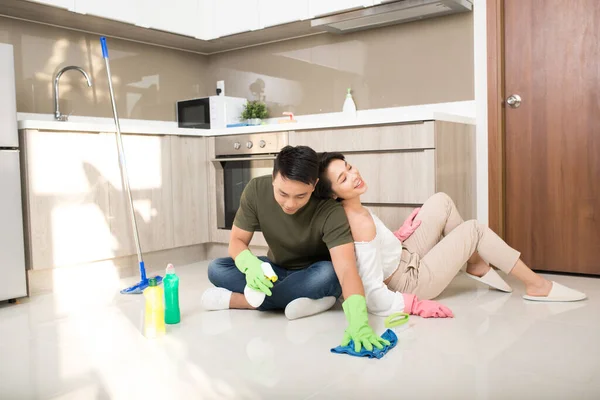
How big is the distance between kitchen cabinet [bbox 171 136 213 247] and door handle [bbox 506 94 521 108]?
188 centimetres

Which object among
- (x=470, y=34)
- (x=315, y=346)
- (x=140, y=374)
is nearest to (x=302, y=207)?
(x=315, y=346)

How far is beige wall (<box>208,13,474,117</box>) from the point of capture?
355cm

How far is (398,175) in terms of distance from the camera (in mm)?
3170

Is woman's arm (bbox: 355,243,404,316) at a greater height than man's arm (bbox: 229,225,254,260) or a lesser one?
lesser

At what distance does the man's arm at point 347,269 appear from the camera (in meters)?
2.11

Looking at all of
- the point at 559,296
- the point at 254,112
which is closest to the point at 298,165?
the point at 559,296

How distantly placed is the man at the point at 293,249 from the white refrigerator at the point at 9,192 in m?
0.99

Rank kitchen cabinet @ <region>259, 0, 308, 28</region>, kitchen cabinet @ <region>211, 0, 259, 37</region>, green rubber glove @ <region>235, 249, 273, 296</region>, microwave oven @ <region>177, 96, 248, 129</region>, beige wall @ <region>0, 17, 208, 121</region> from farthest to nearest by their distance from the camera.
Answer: microwave oven @ <region>177, 96, 248, 129</region>
kitchen cabinet @ <region>211, 0, 259, 37</region>
kitchen cabinet @ <region>259, 0, 308, 28</region>
beige wall @ <region>0, 17, 208, 121</region>
green rubber glove @ <region>235, 249, 273, 296</region>

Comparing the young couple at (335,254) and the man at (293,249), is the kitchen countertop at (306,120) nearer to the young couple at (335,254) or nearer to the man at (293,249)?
the young couple at (335,254)

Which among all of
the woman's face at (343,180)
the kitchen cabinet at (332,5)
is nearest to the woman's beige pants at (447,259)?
the woman's face at (343,180)

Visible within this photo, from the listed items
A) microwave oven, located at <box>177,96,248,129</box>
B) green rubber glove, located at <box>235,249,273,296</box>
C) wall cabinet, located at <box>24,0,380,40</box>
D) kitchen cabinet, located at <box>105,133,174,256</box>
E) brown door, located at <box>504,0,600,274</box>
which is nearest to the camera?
green rubber glove, located at <box>235,249,273,296</box>

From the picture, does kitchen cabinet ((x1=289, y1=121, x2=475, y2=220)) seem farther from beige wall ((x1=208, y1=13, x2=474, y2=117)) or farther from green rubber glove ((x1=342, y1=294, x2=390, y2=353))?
green rubber glove ((x1=342, y1=294, x2=390, y2=353))

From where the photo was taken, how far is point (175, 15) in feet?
13.2

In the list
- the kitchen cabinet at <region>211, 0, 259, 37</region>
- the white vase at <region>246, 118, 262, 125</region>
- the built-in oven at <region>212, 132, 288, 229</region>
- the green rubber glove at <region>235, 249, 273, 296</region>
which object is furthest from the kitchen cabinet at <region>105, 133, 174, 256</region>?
the green rubber glove at <region>235, 249, 273, 296</region>
